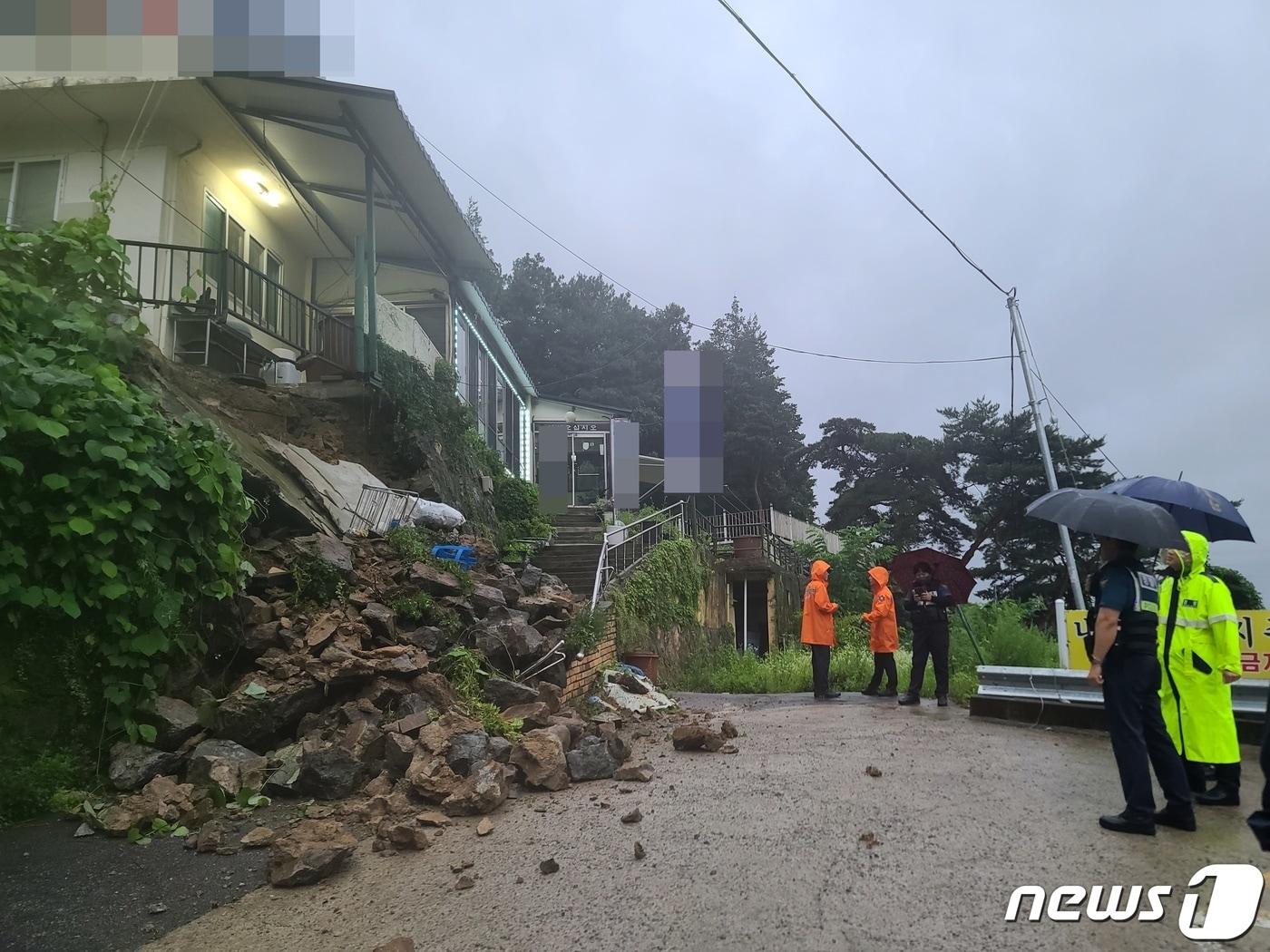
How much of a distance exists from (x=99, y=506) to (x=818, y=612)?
24.6ft

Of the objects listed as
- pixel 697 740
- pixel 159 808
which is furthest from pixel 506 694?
pixel 159 808

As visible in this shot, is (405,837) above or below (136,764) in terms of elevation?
below

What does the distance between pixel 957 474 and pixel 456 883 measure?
2854 cm

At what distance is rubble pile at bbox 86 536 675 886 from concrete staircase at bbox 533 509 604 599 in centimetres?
495

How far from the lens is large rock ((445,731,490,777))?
5.18 metres

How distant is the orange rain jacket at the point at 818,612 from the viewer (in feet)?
31.9

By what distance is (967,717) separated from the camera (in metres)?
8.06

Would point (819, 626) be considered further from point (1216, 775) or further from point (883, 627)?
point (1216, 775)

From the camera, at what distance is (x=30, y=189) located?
11.2 metres

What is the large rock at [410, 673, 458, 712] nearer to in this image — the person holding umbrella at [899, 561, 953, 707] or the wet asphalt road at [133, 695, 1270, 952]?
the wet asphalt road at [133, 695, 1270, 952]

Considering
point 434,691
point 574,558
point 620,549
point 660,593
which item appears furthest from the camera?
point 660,593

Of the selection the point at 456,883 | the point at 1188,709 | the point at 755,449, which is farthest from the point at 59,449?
the point at 755,449

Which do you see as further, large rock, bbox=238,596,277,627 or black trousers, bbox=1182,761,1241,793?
large rock, bbox=238,596,277,627

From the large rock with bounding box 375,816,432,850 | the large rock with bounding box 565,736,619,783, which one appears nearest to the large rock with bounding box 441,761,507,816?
the large rock with bounding box 375,816,432,850
